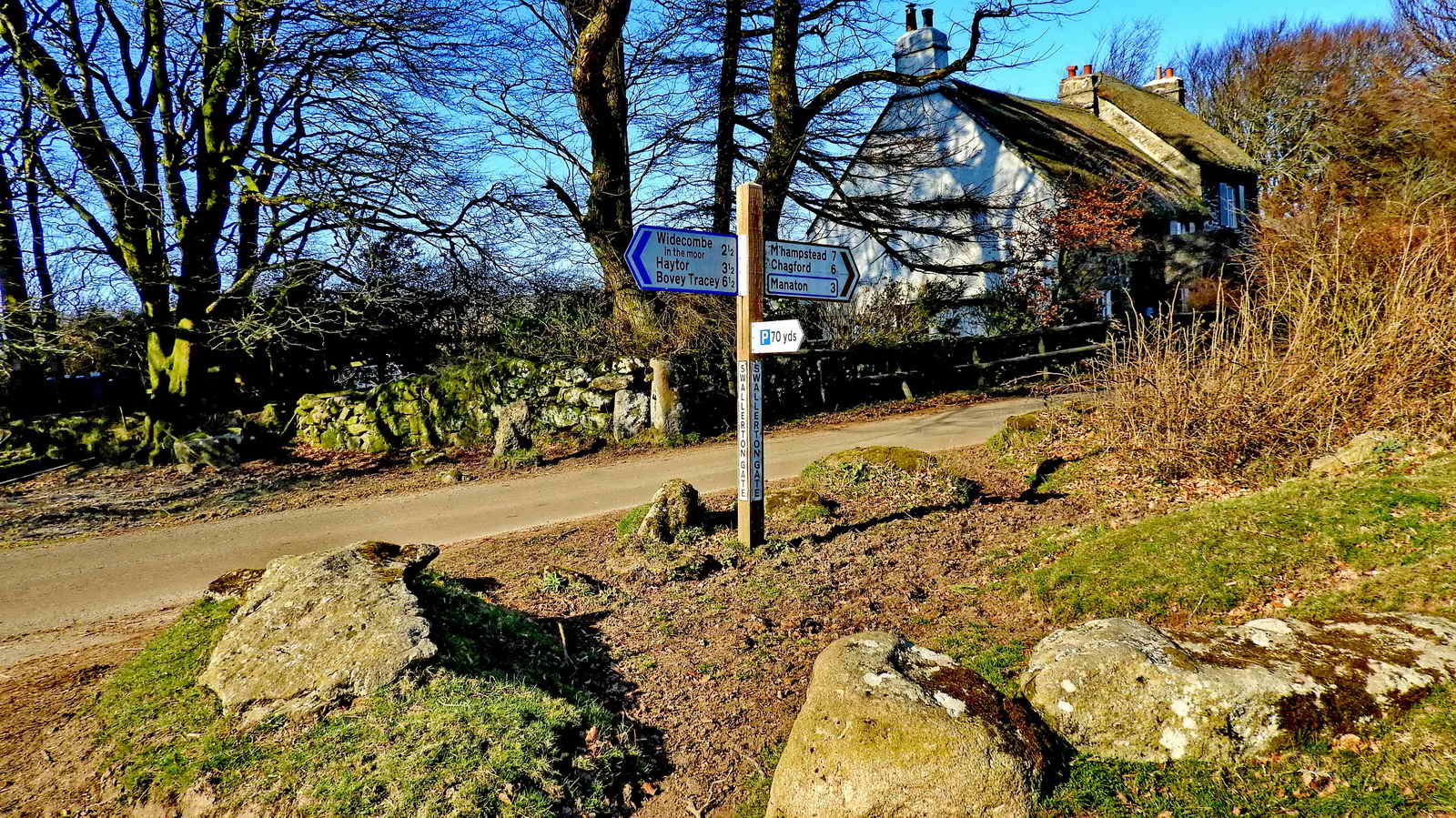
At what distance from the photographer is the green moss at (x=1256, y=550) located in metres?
4.37

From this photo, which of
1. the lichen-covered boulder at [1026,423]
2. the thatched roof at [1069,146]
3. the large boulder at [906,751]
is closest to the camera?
the large boulder at [906,751]

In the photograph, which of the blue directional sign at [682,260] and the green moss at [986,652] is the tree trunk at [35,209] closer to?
the blue directional sign at [682,260]

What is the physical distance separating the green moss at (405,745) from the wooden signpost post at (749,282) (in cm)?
251

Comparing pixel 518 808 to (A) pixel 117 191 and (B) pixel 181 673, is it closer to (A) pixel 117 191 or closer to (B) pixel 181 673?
(B) pixel 181 673

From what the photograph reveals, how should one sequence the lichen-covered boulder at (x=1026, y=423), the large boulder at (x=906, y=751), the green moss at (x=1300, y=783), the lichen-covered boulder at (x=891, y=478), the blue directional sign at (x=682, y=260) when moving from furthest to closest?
1. the lichen-covered boulder at (x=1026, y=423)
2. the lichen-covered boulder at (x=891, y=478)
3. the blue directional sign at (x=682, y=260)
4. the large boulder at (x=906, y=751)
5. the green moss at (x=1300, y=783)

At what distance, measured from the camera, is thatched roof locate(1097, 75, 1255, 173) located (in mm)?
29125

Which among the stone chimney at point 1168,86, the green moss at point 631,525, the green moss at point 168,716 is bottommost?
the green moss at point 168,716

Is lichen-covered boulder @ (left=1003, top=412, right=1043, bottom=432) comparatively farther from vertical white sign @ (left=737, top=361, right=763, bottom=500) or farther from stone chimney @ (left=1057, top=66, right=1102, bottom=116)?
stone chimney @ (left=1057, top=66, right=1102, bottom=116)

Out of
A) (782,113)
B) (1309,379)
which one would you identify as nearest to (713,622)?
(1309,379)

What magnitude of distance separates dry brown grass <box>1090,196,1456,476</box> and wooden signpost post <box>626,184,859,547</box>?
3025mm

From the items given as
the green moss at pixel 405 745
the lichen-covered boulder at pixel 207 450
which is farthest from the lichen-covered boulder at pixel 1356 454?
the lichen-covered boulder at pixel 207 450

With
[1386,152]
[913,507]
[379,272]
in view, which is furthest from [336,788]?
[1386,152]

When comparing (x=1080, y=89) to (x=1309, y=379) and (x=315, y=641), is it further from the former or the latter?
(x=315, y=641)

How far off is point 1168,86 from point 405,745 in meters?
40.6
